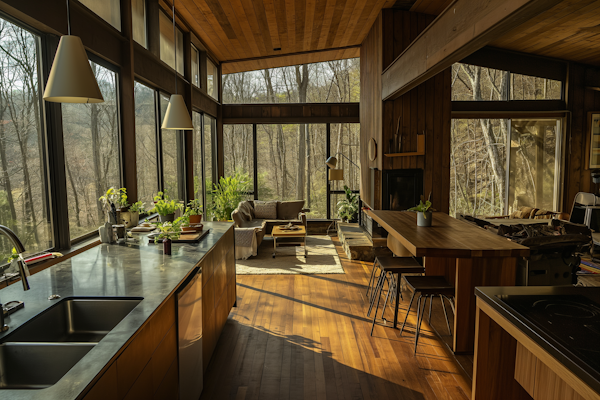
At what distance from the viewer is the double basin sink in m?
1.54

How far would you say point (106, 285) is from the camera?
218cm

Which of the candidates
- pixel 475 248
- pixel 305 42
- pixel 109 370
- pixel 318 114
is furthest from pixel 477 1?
pixel 318 114

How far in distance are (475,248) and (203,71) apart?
611cm

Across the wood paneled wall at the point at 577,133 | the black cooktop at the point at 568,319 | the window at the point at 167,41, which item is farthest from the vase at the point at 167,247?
the wood paneled wall at the point at 577,133

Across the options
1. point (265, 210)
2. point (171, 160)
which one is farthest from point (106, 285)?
point (265, 210)

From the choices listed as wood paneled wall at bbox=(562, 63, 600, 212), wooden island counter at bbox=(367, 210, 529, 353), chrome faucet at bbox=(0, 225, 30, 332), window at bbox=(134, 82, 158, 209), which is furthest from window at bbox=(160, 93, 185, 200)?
wood paneled wall at bbox=(562, 63, 600, 212)

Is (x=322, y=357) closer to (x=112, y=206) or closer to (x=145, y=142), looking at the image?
(x=112, y=206)

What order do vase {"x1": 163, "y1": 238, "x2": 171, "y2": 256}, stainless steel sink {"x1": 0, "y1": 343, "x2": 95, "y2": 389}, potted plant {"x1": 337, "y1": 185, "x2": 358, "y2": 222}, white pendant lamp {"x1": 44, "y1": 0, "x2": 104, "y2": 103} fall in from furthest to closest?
potted plant {"x1": 337, "y1": 185, "x2": 358, "y2": 222}
vase {"x1": 163, "y1": 238, "x2": 171, "y2": 256}
white pendant lamp {"x1": 44, "y1": 0, "x2": 104, "y2": 103}
stainless steel sink {"x1": 0, "y1": 343, "x2": 95, "y2": 389}

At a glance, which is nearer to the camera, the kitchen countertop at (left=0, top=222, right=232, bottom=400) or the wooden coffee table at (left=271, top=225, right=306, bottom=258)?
the kitchen countertop at (left=0, top=222, right=232, bottom=400)

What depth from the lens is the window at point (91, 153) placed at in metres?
3.36

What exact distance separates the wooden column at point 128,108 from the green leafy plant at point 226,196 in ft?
13.0

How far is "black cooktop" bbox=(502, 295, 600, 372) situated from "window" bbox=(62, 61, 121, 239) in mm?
3265

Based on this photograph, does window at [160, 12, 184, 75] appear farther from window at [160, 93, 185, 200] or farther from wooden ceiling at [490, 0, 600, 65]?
wooden ceiling at [490, 0, 600, 65]

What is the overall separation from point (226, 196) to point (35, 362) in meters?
6.90
